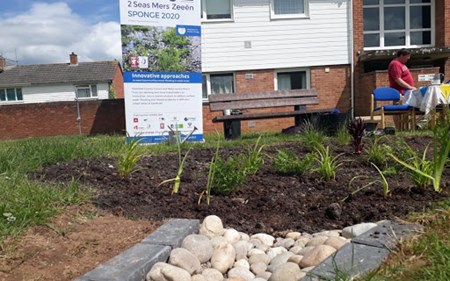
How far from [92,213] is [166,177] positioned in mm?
1305

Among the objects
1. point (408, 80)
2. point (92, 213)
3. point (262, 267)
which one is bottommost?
point (262, 267)

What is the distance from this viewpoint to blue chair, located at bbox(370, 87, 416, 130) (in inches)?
352

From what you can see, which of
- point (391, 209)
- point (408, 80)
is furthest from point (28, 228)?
point (408, 80)

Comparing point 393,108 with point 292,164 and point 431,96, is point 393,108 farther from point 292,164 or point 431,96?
point 292,164

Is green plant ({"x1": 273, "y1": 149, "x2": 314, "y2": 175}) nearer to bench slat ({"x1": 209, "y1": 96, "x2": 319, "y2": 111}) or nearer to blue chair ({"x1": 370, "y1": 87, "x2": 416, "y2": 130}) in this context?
bench slat ({"x1": 209, "y1": 96, "x2": 319, "y2": 111})

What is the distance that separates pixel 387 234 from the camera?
7.38ft

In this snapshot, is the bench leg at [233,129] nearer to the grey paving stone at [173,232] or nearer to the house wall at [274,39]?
the house wall at [274,39]

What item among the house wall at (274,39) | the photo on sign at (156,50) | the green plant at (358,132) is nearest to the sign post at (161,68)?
the photo on sign at (156,50)

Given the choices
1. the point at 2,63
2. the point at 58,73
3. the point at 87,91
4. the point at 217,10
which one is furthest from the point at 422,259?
the point at 2,63

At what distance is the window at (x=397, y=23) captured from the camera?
50.3 ft

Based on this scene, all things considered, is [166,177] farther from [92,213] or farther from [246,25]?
[246,25]

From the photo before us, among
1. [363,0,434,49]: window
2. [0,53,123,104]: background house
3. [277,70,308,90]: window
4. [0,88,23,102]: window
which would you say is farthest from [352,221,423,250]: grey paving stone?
[0,88,23,102]: window

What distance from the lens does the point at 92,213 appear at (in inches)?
119

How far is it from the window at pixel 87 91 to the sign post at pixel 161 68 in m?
32.0
